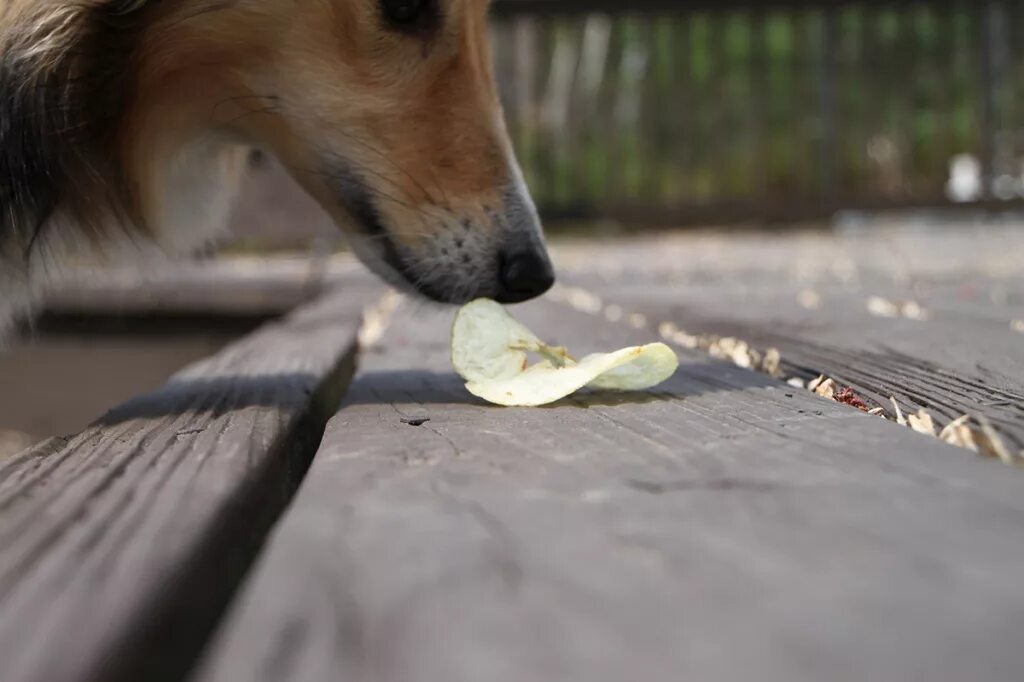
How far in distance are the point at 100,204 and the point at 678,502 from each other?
52.7 inches

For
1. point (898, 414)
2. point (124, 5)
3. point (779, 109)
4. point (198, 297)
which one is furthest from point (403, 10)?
point (779, 109)

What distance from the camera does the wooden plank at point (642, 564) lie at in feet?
1.58

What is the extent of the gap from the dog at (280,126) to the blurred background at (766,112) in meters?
6.30

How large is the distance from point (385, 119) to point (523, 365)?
547 millimetres

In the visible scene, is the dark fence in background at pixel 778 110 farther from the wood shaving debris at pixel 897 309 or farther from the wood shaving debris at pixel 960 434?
the wood shaving debris at pixel 960 434

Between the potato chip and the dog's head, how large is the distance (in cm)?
17

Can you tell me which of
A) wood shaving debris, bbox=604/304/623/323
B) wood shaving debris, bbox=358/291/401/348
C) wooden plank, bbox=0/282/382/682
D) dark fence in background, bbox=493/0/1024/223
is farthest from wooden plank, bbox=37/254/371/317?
dark fence in background, bbox=493/0/1024/223

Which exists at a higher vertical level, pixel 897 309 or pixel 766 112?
pixel 766 112

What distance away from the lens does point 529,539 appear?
647 mm

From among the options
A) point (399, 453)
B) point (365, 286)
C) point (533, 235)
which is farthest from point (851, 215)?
point (399, 453)

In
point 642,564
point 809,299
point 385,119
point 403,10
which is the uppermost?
point 403,10

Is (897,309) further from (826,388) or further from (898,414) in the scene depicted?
(898,414)

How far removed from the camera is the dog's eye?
1.77m

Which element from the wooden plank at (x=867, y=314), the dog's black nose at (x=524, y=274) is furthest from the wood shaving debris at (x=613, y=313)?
the dog's black nose at (x=524, y=274)
